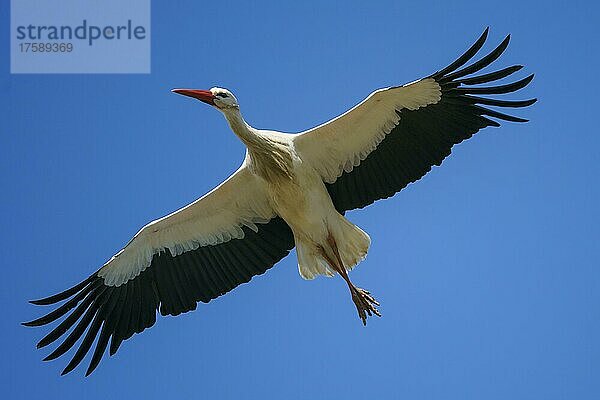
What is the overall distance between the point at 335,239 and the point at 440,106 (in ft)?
4.30

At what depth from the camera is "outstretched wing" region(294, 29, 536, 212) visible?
7.92 metres

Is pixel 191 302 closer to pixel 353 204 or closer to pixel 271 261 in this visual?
pixel 271 261

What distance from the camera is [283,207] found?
815 cm

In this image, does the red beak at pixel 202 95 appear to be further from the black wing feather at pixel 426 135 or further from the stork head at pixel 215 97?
the black wing feather at pixel 426 135

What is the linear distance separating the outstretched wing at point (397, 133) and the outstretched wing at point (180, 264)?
0.62m

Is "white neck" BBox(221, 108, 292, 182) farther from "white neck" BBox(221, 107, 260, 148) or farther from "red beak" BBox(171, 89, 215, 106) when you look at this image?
"red beak" BBox(171, 89, 215, 106)

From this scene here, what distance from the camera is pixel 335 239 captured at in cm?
824

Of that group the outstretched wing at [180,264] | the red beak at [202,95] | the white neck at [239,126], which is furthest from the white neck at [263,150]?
the outstretched wing at [180,264]

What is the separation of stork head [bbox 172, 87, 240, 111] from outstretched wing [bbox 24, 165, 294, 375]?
35.4 inches

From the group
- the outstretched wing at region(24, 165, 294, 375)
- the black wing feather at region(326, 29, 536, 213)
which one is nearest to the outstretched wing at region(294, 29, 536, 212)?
the black wing feather at region(326, 29, 536, 213)

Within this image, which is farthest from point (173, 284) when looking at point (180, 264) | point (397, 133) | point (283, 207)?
point (397, 133)

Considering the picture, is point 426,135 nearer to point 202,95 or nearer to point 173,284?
point 202,95

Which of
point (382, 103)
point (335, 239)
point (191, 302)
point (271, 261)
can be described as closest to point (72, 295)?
point (191, 302)

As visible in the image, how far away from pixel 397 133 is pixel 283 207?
1063mm
